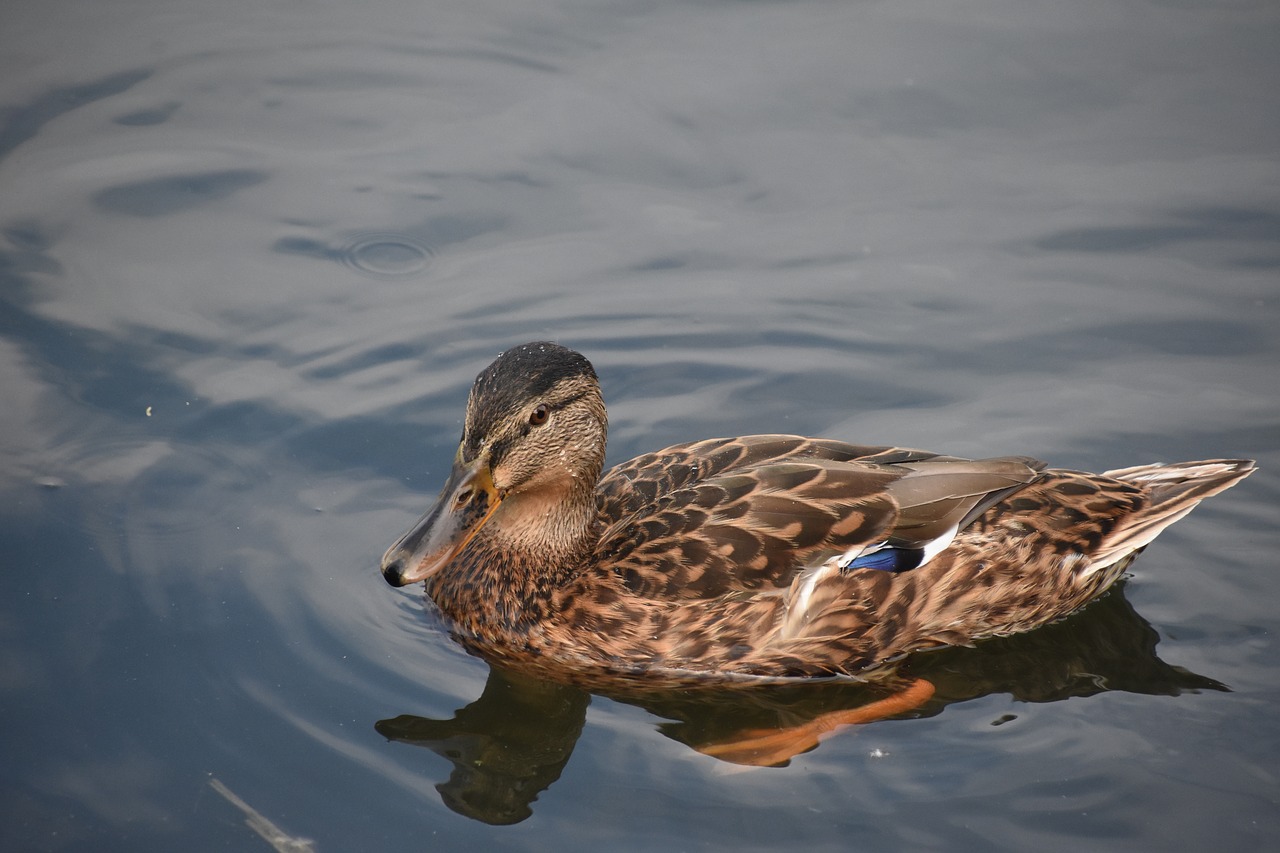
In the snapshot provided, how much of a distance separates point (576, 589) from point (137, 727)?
212 cm

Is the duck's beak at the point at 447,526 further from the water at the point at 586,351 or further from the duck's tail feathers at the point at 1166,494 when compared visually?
the duck's tail feathers at the point at 1166,494

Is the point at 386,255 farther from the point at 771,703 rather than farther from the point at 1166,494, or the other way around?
the point at 1166,494

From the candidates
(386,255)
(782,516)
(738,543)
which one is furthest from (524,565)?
(386,255)

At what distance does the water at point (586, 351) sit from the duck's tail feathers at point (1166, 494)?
493 mm

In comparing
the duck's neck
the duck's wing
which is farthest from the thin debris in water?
the duck's wing

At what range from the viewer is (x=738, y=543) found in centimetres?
645

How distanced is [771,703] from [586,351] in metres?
3.14

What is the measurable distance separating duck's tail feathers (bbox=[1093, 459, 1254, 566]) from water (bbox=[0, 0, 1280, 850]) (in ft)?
1.62

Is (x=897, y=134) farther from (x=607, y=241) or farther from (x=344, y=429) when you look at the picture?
(x=344, y=429)

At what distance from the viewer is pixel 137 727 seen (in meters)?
6.03

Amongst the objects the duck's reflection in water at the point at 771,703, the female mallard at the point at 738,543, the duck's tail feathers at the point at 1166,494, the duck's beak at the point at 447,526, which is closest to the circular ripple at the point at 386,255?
the female mallard at the point at 738,543

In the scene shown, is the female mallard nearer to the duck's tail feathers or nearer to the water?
the duck's tail feathers

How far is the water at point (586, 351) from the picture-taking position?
5910mm

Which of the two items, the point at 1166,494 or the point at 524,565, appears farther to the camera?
the point at 1166,494
